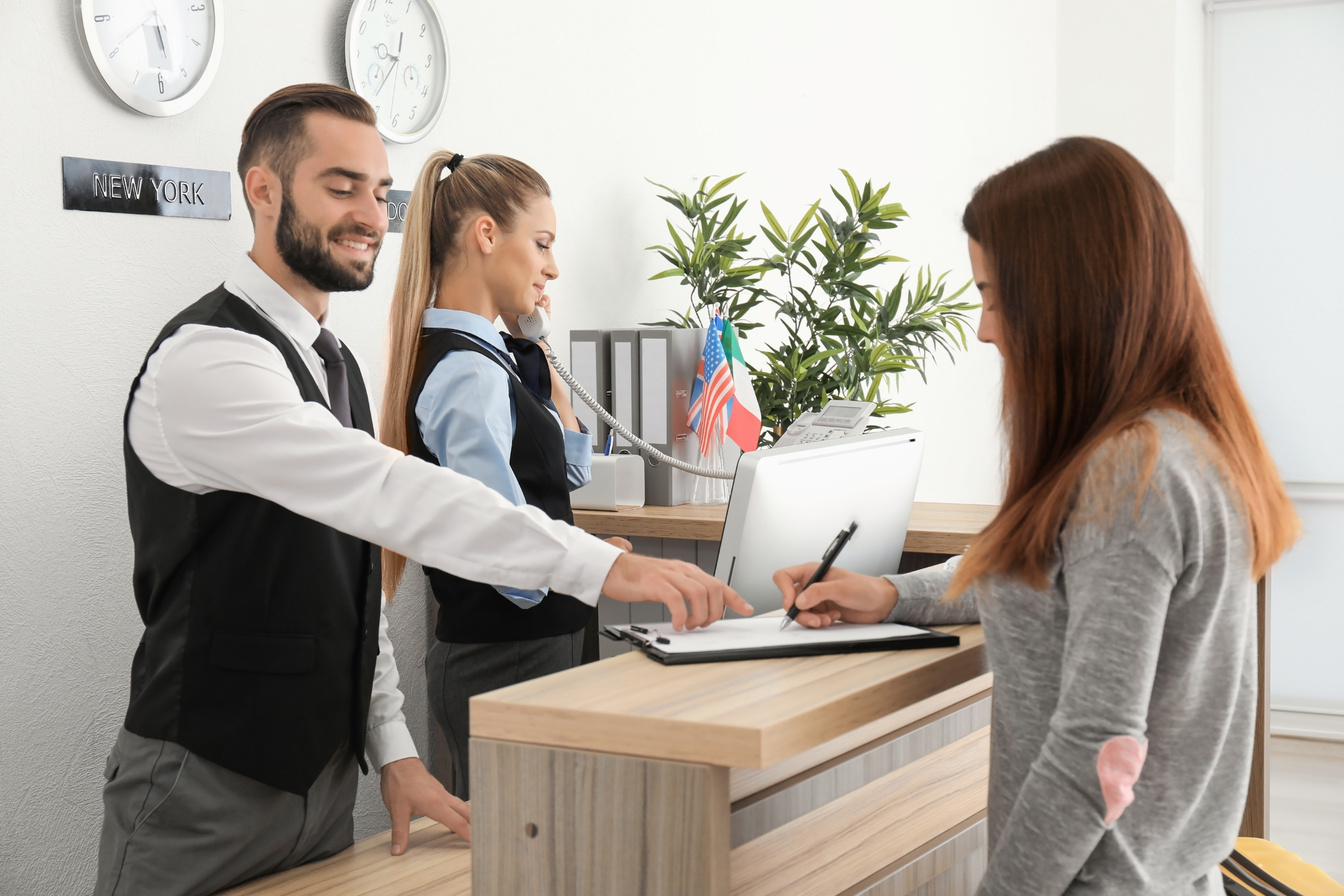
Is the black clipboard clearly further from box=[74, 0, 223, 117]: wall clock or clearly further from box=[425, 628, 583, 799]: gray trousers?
box=[74, 0, 223, 117]: wall clock

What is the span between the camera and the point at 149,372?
1549 mm

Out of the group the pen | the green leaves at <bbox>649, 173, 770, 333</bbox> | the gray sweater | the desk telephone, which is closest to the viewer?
the gray sweater

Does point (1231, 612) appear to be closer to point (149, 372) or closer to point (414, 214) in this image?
point (149, 372)

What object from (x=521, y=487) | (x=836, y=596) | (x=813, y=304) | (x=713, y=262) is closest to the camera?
(x=836, y=596)

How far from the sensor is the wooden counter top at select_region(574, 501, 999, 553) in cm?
231

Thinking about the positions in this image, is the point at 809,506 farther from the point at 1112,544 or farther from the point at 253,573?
the point at 253,573

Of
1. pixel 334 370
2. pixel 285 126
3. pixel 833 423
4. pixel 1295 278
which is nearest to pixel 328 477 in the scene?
pixel 334 370

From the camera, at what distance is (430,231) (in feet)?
7.29

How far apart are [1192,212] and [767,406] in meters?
3.15

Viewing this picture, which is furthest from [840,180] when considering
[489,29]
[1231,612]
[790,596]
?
[1231,612]

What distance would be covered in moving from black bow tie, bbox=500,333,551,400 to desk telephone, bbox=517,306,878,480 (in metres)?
0.08

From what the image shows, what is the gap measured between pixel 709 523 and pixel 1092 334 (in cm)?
146

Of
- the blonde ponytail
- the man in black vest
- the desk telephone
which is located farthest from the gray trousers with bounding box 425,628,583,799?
the desk telephone

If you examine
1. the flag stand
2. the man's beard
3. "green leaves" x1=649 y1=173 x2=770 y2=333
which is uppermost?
"green leaves" x1=649 y1=173 x2=770 y2=333
